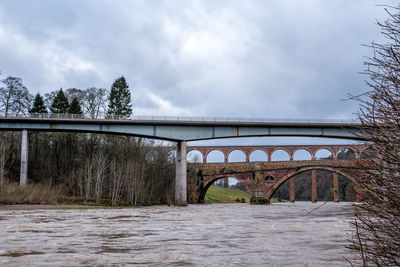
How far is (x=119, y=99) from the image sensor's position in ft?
224

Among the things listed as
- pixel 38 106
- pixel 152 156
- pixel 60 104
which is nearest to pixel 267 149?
pixel 152 156

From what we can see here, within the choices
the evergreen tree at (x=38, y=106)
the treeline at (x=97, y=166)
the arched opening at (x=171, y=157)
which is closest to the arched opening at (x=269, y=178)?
the arched opening at (x=171, y=157)

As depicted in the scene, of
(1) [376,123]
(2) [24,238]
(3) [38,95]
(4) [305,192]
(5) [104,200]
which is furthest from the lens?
(4) [305,192]

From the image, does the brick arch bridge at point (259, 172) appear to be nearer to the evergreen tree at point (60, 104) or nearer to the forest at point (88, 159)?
the forest at point (88, 159)

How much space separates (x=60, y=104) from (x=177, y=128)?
2182cm

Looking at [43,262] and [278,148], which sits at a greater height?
[278,148]

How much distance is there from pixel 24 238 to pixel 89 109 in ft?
173

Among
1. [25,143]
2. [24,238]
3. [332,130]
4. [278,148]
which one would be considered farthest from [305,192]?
[24,238]

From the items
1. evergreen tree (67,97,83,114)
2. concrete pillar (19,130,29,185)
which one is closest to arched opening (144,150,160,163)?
evergreen tree (67,97,83,114)

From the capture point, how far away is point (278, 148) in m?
81.5

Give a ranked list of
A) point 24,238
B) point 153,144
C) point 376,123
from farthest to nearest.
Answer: point 153,144 < point 24,238 < point 376,123

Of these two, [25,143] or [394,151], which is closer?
[394,151]

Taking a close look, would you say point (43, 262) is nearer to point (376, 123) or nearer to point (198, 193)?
point (376, 123)

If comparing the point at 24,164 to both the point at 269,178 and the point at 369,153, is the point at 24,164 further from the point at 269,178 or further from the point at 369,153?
the point at 369,153
